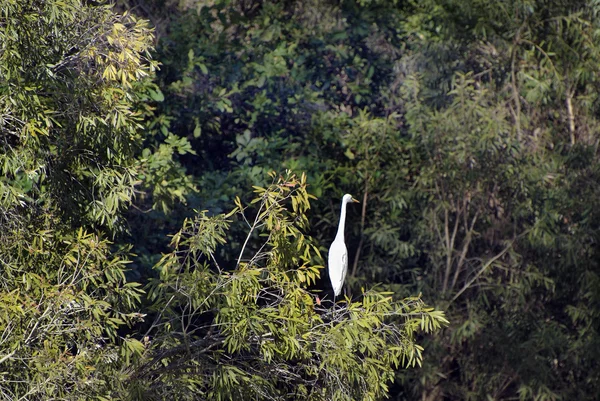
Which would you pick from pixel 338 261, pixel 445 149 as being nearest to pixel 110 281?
pixel 338 261

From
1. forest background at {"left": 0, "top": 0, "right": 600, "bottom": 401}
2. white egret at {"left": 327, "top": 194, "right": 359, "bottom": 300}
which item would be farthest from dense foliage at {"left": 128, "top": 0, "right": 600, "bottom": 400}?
white egret at {"left": 327, "top": 194, "right": 359, "bottom": 300}

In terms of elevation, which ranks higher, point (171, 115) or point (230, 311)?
point (230, 311)

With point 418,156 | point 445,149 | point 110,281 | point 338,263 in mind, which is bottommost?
point 418,156

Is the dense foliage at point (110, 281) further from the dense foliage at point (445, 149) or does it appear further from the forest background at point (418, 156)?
the dense foliage at point (445, 149)

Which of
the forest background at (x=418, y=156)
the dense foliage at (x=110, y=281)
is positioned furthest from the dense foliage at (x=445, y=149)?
the dense foliage at (x=110, y=281)

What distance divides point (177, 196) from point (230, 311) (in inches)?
103

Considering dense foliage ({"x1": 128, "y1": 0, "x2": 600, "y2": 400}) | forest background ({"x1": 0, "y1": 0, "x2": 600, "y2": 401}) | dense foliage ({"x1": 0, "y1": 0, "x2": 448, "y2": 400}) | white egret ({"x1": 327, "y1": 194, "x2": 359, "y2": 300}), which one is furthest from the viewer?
dense foliage ({"x1": 128, "y1": 0, "x2": 600, "y2": 400})

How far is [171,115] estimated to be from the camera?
827 centimetres

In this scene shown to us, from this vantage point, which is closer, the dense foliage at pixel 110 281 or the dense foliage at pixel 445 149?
the dense foliage at pixel 110 281

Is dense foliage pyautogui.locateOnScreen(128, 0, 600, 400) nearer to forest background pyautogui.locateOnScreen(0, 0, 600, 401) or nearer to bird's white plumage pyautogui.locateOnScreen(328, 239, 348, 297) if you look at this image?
forest background pyautogui.locateOnScreen(0, 0, 600, 401)

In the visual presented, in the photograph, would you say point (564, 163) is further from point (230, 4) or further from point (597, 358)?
point (230, 4)

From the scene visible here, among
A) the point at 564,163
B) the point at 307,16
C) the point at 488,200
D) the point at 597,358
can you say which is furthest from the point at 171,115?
the point at 597,358

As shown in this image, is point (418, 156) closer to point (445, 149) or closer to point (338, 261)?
point (445, 149)

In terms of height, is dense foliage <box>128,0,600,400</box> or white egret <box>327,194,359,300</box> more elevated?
white egret <box>327,194,359,300</box>
